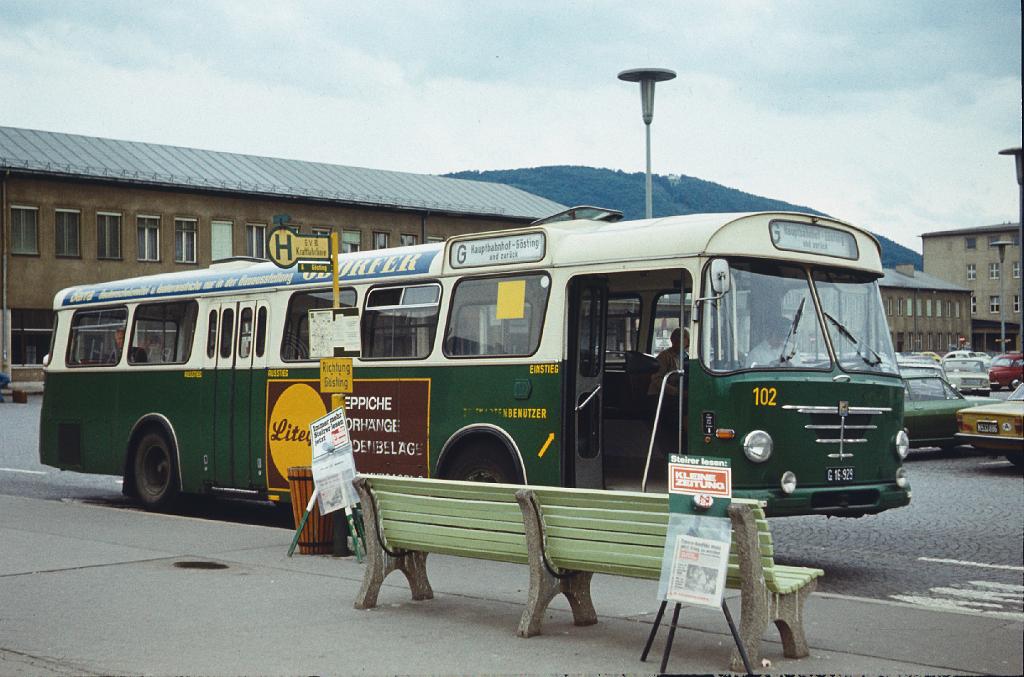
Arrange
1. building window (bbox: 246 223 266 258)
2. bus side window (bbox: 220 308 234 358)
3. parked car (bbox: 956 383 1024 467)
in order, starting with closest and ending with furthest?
bus side window (bbox: 220 308 234 358)
parked car (bbox: 956 383 1024 467)
building window (bbox: 246 223 266 258)

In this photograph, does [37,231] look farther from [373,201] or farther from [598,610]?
[598,610]

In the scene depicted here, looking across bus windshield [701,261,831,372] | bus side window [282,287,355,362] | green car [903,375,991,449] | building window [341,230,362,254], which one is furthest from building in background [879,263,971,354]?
bus windshield [701,261,831,372]

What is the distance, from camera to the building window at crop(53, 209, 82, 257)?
59.8 m

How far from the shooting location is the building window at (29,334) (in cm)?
5847

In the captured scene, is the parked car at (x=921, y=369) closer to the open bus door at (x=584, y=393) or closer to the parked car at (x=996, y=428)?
the parked car at (x=996, y=428)

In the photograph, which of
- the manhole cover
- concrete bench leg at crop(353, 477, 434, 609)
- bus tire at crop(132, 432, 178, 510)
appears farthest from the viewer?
bus tire at crop(132, 432, 178, 510)

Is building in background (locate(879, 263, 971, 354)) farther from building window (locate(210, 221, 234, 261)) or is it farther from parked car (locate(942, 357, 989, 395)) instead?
building window (locate(210, 221, 234, 261))

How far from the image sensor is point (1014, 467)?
22094 mm

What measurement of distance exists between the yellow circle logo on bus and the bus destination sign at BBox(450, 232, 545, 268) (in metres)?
2.57

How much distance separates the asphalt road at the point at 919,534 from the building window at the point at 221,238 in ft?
139

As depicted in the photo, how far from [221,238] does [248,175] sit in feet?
12.8

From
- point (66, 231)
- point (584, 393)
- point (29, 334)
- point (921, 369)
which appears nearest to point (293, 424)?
point (584, 393)

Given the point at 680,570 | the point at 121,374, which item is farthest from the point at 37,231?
the point at 680,570

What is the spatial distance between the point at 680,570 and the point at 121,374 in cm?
1255
